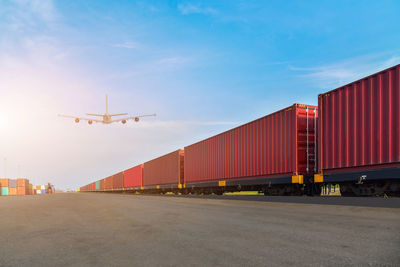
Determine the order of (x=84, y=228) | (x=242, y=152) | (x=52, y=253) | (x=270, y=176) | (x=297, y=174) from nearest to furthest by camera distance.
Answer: (x=52, y=253), (x=84, y=228), (x=297, y=174), (x=270, y=176), (x=242, y=152)

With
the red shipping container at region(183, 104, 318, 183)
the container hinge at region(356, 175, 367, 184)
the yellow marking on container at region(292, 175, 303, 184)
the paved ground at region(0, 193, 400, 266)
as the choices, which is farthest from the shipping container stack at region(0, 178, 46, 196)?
the container hinge at region(356, 175, 367, 184)

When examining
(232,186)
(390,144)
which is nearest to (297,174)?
(390,144)

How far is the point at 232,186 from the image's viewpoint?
22688mm

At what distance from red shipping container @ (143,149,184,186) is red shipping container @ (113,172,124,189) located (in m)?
15.1

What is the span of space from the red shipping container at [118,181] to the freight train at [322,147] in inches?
1324

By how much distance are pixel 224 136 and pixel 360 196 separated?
11603 millimetres

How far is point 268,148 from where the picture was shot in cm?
1808

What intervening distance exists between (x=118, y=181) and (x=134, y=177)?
44.1 ft

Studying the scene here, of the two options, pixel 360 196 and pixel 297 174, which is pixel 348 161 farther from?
pixel 297 174

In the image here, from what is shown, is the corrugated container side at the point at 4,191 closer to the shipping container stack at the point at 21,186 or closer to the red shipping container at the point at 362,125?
the shipping container stack at the point at 21,186

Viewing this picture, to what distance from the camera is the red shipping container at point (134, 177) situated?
45281 mm

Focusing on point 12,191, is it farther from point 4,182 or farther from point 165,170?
point 165,170

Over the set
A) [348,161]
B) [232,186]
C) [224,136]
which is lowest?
[232,186]

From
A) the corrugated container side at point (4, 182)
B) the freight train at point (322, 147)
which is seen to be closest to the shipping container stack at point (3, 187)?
the corrugated container side at point (4, 182)
